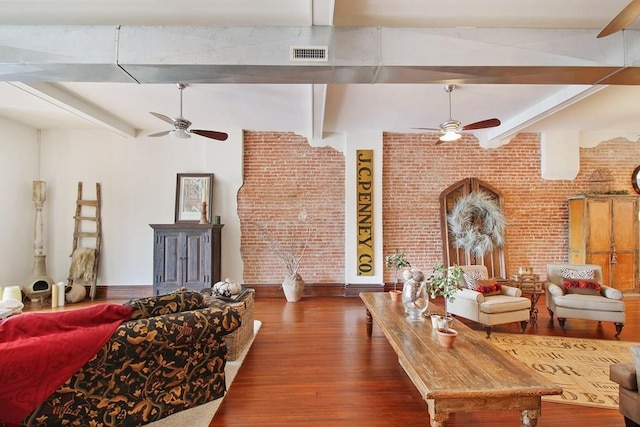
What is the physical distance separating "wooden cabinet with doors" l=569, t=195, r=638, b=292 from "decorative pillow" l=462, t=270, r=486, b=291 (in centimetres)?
272

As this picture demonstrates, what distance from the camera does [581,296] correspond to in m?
3.95

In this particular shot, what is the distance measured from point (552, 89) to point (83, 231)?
7963 mm

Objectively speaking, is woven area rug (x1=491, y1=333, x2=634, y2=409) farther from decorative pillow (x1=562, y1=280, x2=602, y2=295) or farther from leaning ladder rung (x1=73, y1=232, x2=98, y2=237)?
leaning ladder rung (x1=73, y1=232, x2=98, y2=237)

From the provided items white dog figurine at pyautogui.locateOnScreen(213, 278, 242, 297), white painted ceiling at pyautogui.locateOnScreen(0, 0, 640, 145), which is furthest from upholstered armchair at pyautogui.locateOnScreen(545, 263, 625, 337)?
white dog figurine at pyautogui.locateOnScreen(213, 278, 242, 297)

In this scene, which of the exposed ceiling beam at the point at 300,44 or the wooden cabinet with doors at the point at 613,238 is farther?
the wooden cabinet with doors at the point at 613,238

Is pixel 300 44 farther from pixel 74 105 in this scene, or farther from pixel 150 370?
pixel 74 105

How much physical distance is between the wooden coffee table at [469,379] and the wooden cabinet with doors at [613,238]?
4819 millimetres

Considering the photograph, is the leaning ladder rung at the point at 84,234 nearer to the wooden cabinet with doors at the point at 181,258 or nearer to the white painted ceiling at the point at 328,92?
the wooden cabinet with doors at the point at 181,258

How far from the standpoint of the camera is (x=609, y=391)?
2533mm

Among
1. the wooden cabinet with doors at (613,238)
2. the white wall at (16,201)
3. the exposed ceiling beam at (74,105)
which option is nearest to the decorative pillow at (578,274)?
the wooden cabinet with doors at (613,238)

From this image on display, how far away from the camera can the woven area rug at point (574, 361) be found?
246cm

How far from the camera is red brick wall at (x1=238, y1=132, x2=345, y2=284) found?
19.4ft

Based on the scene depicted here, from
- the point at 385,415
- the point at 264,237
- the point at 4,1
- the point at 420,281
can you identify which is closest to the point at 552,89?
the point at 420,281

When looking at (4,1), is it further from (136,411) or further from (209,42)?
(136,411)
